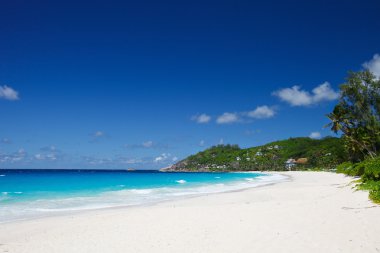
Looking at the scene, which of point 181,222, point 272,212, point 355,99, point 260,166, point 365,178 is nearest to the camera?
point 181,222

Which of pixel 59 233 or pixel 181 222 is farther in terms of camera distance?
pixel 181 222

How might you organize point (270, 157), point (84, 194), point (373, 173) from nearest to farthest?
point (373, 173) → point (84, 194) → point (270, 157)

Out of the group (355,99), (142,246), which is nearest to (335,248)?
(142,246)

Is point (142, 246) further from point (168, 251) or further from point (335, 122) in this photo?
point (335, 122)

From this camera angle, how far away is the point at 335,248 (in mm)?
6711

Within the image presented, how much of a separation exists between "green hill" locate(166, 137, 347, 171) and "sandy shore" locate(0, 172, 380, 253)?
3292 inches

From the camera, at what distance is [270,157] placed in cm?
14362

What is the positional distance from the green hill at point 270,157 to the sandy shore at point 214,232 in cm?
8362

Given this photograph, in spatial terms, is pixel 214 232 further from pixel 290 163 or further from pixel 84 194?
pixel 290 163

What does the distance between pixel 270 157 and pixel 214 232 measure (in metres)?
140

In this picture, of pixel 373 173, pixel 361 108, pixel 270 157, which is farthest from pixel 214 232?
pixel 270 157

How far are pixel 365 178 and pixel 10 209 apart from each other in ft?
64.8

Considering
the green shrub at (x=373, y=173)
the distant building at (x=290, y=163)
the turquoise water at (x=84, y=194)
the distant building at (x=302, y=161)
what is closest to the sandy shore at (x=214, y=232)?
the turquoise water at (x=84, y=194)

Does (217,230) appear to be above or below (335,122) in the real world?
below
